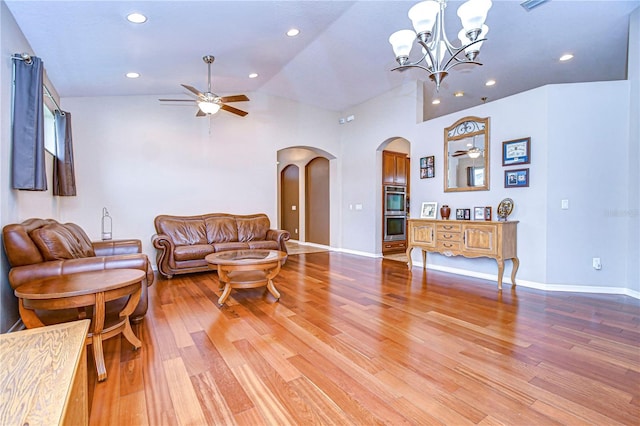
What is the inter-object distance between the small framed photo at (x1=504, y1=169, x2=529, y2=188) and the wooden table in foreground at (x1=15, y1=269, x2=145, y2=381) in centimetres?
453

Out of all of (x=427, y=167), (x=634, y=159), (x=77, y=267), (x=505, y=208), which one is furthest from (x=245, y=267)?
(x=634, y=159)

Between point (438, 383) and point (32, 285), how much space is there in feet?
8.86

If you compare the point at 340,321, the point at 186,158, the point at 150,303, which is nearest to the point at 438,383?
the point at 340,321

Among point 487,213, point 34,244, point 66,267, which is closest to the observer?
point 66,267

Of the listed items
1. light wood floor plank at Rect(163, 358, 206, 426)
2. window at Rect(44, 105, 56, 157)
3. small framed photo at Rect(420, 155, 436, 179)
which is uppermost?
window at Rect(44, 105, 56, 157)

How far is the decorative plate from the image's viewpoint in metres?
4.19

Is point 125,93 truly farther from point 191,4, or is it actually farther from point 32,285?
point 32,285

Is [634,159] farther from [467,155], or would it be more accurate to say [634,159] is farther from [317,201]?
[317,201]

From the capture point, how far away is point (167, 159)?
220 inches

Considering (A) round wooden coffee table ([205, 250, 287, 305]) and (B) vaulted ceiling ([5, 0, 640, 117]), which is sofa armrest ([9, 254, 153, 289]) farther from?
(B) vaulted ceiling ([5, 0, 640, 117])

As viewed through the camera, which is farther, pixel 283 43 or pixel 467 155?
pixel 467 155

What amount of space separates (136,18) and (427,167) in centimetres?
456

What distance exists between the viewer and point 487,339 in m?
2.47

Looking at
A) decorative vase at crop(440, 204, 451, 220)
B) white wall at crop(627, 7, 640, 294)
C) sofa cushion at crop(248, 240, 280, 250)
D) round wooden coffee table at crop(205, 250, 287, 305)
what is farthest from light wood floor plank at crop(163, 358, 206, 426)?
white wall at crop(627, 7, 640, 294)
